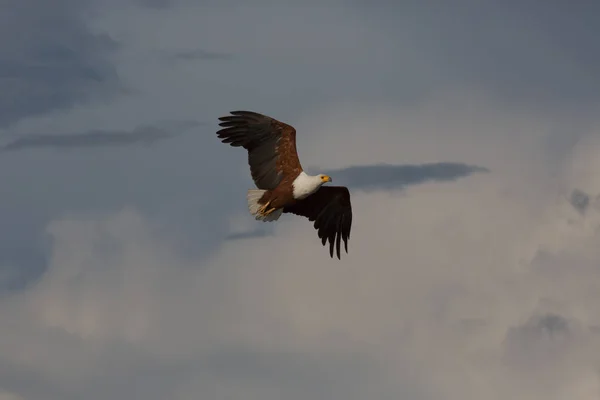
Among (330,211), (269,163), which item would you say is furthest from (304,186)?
(330,211)

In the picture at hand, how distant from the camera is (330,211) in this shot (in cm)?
3566

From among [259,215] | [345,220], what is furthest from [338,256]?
[259,215]

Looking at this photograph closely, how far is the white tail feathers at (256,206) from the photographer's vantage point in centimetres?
3344

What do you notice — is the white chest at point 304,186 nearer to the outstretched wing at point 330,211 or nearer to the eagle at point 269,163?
the eagle at point 269,163

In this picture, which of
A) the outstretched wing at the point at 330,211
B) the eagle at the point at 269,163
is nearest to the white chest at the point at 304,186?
the eagle at the point at 269,163

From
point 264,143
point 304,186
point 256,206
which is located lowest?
point 256,206

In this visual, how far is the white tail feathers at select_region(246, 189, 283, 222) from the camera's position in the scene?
33438mm

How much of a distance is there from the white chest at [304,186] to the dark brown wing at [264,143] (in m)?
0.45

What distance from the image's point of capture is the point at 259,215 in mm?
33438

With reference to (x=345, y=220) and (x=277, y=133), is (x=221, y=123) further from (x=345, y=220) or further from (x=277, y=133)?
(x=345, y=220)

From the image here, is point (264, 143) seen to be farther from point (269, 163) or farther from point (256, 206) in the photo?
point (256, 206)

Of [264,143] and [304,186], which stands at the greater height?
[264,143]

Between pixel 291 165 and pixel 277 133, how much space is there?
0.96 meters

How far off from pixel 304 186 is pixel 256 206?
145 centimetres
